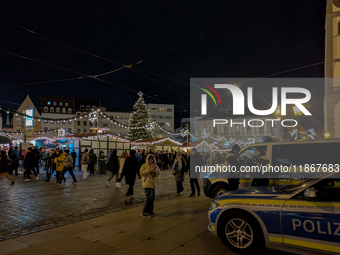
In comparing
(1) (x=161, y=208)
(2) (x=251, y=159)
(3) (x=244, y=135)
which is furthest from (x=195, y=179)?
(3) (x=244, y=135)

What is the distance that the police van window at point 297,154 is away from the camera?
20.6ft

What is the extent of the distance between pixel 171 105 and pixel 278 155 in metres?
102

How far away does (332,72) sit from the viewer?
106 feet

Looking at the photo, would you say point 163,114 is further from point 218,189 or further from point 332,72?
point 218,189

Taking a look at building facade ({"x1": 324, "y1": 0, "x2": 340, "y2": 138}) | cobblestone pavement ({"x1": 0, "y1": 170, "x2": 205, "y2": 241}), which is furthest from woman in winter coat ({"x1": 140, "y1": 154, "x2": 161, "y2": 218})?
building facade ({"x1": 324, "y1": 0, "x2": 340, "y2": 138})

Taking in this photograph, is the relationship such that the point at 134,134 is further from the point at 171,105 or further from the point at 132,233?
the point at 171,105

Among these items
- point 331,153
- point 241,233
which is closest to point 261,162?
point 331,153

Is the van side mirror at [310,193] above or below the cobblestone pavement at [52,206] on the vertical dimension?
above

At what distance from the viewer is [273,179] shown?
6910mm

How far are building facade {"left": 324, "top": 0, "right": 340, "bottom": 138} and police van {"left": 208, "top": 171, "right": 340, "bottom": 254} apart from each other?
26703 millimetres

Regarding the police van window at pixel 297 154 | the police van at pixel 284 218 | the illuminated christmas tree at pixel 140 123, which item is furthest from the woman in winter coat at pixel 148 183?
the illuminated christmas tree at pixel 140 123

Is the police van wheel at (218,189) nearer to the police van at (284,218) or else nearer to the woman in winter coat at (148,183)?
the woman in winter coat at (148,183)

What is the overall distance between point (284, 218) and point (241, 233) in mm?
820

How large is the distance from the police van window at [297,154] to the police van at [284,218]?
1.96 m
